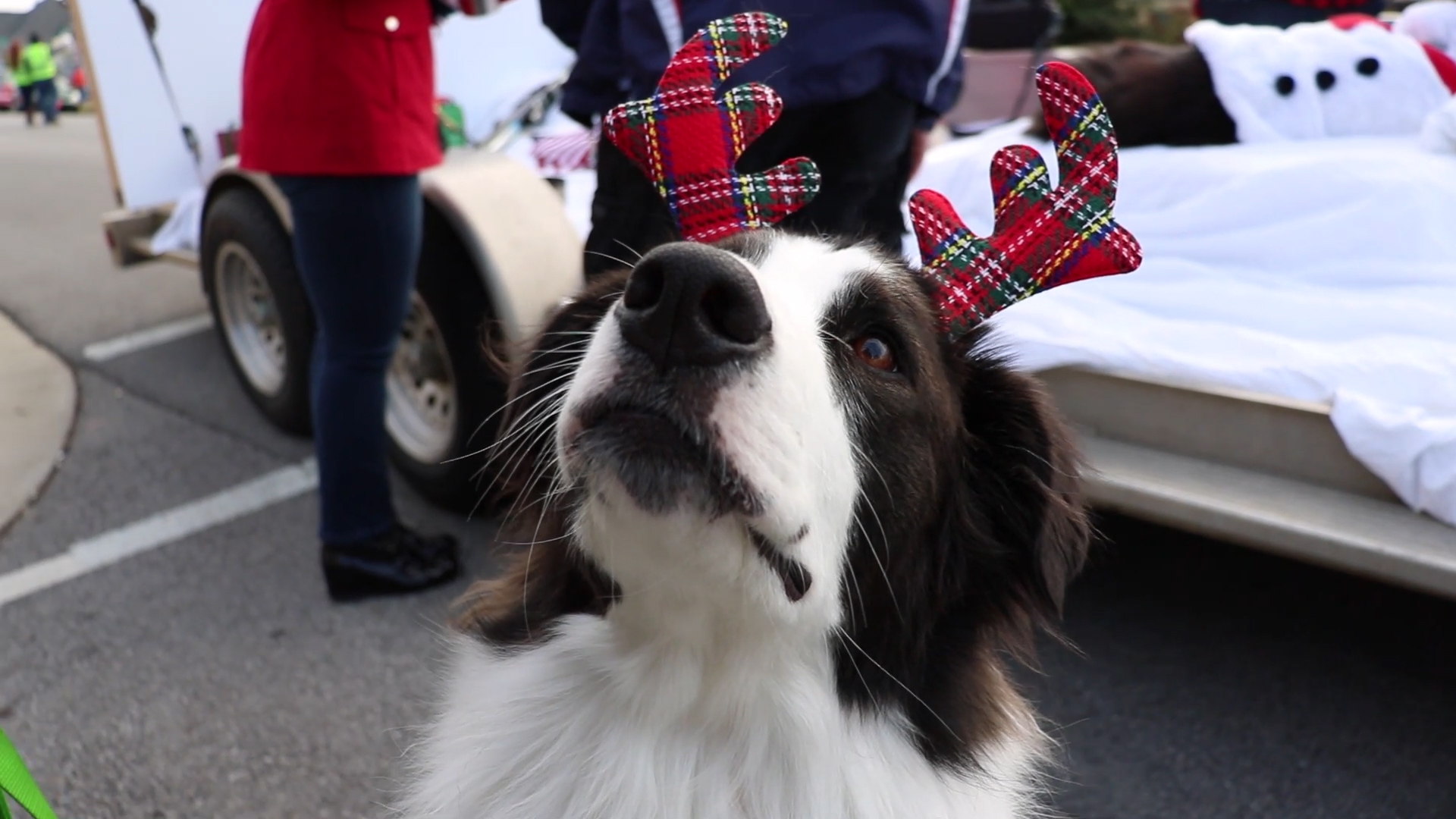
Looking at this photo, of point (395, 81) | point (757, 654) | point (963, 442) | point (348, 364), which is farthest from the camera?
point (348, 364)

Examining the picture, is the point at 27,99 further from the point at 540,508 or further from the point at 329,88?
the point at 540,508

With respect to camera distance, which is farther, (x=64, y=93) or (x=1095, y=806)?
(x=64, y=93)

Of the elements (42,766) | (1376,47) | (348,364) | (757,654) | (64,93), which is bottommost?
(64,93)

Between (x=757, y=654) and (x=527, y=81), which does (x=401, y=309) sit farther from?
(x=527, y=81)

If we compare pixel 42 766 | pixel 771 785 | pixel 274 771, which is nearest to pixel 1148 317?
pixel 771 785

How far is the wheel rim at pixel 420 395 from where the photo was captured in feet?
12.1

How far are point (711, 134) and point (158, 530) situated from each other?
2.97 metres

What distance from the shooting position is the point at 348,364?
287 centimetres

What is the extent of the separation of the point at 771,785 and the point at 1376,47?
351 cm

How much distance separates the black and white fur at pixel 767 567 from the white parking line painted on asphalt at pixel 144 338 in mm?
4576

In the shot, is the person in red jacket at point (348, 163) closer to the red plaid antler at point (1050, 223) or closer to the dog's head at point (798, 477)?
the dog's head at point (798, 477)

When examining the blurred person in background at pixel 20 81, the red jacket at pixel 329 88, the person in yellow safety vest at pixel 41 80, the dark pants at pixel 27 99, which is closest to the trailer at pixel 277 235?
the red jacket at pixel 329 88

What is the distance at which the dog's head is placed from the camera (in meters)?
1.18

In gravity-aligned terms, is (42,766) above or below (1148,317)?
below
